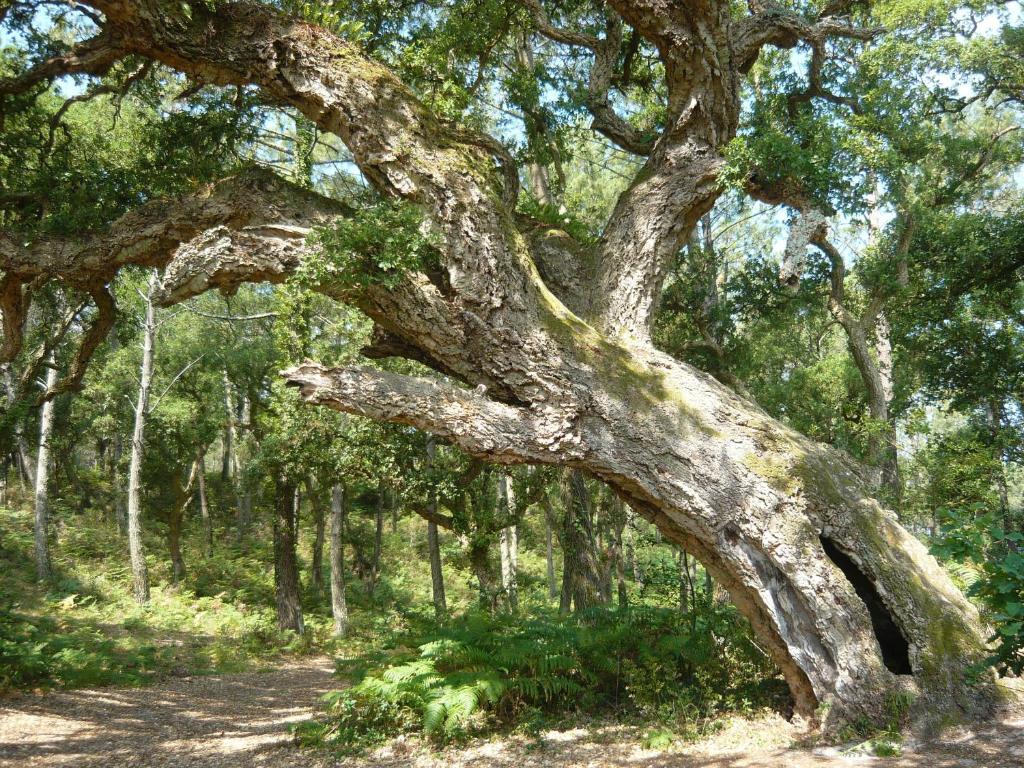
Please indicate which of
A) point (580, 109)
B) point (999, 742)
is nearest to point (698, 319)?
point (580, 109)

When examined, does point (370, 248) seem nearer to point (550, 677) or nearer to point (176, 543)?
point (550, 677)

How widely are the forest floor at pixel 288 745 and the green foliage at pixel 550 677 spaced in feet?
1.11

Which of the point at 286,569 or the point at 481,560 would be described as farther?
the point at 286,569

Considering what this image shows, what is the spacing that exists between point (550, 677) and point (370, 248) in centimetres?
453

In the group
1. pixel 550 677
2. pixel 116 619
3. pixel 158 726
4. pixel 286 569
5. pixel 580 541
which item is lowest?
pixel 158 726

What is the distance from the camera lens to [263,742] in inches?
266

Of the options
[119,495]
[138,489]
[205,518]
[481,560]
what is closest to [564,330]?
[481,560]

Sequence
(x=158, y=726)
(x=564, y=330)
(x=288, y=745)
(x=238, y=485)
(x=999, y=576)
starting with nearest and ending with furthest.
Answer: (x=999, y=576) < (x=564, y=330) < (x=288, y=745) < (x=158, y=726) < (x=238, y=485)

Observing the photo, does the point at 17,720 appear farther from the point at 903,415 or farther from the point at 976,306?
the point at 976,306

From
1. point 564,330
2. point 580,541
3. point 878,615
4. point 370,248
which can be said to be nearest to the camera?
point 370,248

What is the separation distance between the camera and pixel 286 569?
50.4ft

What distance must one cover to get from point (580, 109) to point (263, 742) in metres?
9.05

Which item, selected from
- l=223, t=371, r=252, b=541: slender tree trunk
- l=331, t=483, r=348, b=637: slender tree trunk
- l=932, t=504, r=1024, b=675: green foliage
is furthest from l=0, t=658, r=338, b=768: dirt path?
l=223, t=371, r=252, b=541: slender tree trunk

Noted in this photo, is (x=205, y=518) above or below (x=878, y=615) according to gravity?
above
